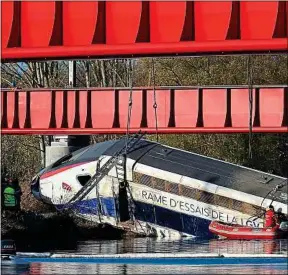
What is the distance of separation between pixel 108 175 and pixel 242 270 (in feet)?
Result: 47.0

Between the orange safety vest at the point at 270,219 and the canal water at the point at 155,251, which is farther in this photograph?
the orange safety vest at the point at 270,219

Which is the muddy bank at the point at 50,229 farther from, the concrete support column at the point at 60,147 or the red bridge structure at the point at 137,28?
the red bridge structure at the point at 137,28

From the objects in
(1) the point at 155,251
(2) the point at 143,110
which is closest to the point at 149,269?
(1) the point at 155,251

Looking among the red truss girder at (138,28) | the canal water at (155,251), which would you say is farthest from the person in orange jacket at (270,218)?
the red truss girder at (138,28)

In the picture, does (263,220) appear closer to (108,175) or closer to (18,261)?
(108,175)

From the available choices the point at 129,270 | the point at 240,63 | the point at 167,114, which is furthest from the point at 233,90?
the point at 129,270

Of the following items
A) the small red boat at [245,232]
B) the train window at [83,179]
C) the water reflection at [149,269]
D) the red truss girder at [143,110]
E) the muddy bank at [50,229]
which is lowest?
the muddy bank at [50,229]

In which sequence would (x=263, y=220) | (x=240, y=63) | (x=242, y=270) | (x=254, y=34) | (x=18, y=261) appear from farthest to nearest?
(x=240, y=63) < (x=263, y=220) < (x=18, y=261) < (x=254, y=34) < (x=242, y=270)

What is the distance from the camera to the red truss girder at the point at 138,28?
59.9 ft

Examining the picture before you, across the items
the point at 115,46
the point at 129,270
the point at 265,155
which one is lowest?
the point at 265,155

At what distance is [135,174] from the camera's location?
3048 cm

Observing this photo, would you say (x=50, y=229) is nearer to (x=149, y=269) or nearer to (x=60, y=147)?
Result: (x=60, y=147)

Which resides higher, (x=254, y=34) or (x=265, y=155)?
(x=254, y=34)

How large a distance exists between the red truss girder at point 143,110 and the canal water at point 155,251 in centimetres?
408
